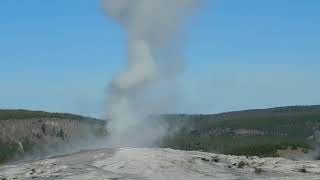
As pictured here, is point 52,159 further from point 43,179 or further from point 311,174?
point 311,174

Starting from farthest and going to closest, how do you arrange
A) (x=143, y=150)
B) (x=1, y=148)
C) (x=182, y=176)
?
(x=1, y=148) → (x=143, y=150) → (x=182, y=176)

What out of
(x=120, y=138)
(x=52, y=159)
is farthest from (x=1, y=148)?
(x=52, y=159)

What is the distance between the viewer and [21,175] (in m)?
29.0

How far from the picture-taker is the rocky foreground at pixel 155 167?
27.0 meters

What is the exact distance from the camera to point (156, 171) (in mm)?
27641

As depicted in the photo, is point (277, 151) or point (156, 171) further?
point (277, 151)

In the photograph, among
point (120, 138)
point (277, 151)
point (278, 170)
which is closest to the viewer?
point (278, 170)

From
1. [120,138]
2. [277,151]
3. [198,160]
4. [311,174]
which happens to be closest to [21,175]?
[198,160]

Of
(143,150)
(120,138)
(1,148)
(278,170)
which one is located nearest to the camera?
(278,170)

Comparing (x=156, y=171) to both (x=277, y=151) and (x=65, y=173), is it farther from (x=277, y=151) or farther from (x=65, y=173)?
(x=277, y=151)

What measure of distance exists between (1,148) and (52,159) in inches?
6350

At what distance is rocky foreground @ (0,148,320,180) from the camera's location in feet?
88.4

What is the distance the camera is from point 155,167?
28219 millimetres

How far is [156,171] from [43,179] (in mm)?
4636
